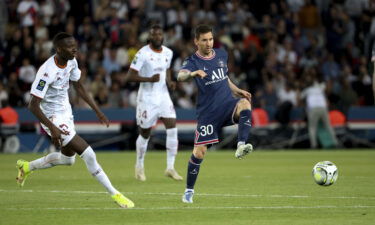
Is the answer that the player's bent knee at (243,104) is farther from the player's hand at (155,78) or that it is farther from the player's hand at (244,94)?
the player's hand at (155,78)

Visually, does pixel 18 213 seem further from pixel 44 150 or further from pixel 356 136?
pixel 356 136

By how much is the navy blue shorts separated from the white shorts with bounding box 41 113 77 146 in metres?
1.73

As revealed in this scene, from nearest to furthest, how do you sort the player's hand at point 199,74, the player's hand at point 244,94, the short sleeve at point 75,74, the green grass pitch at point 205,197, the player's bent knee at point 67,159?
the green grass pitch at point 205,197 < the player's hand at point 199,74 < the player's hand at point 244,94 < the short sleeve at point 75,74 < the player's bent knee at point 67,159

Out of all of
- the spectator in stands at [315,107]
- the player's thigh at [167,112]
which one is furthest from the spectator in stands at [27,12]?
the player's thigh at [167,112]

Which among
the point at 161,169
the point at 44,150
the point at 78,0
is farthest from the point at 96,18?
the point at 161,169

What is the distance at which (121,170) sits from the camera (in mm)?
19156

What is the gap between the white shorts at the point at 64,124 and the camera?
11930 mm

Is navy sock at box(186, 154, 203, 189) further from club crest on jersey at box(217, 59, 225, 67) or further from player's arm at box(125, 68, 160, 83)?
player's arm at box(125, 68, 160, 83)

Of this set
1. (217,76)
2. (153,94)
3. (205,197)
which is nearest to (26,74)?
(153,94)

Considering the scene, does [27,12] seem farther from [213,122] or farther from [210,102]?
[213,122]

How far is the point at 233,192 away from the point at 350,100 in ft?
51.6

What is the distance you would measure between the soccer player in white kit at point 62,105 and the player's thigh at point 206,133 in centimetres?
136

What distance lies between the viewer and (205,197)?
42.5 feet

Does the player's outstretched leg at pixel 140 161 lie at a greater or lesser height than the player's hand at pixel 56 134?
lesser
